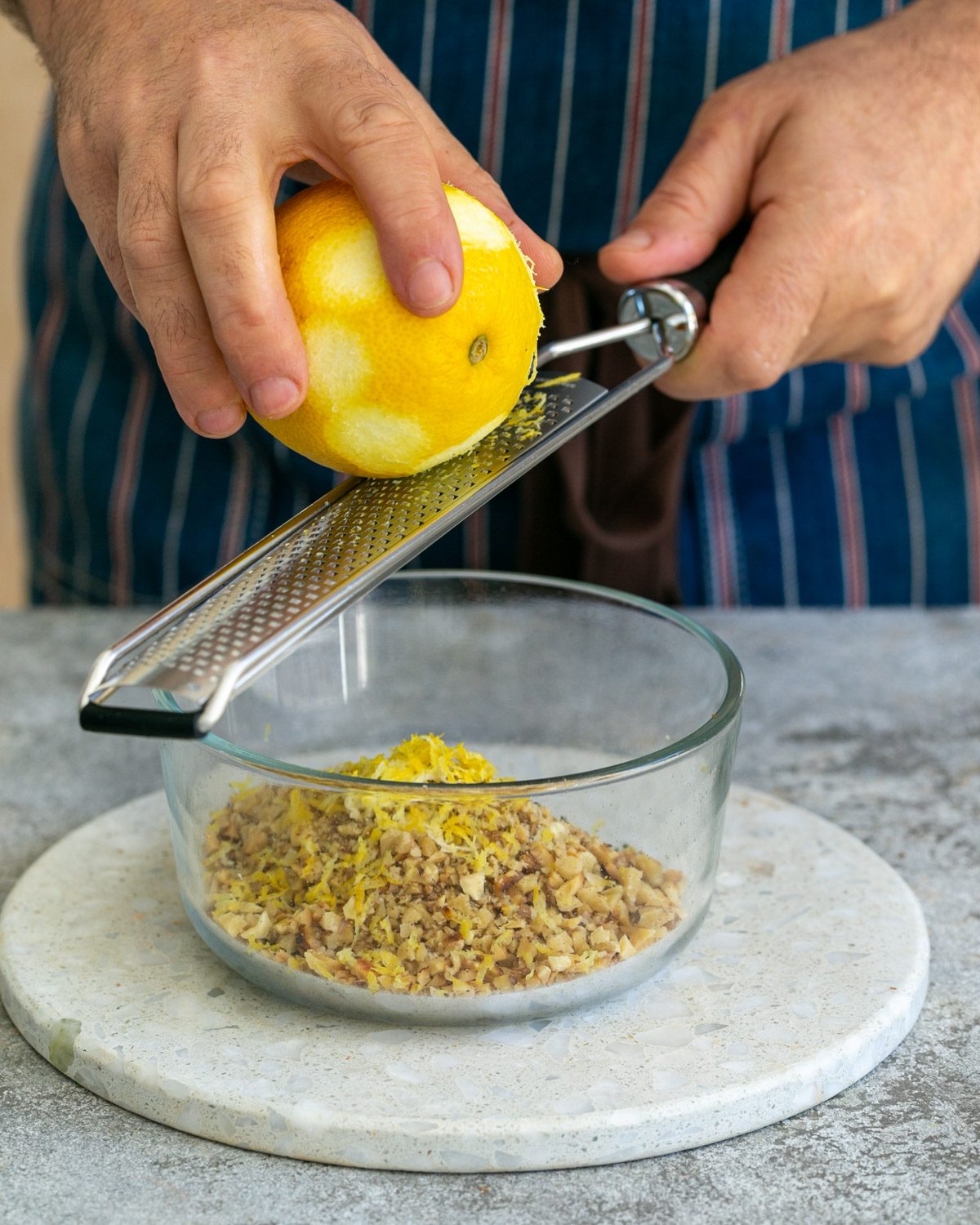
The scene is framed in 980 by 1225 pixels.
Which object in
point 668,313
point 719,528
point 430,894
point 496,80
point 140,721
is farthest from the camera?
point 719,528

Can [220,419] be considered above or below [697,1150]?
above

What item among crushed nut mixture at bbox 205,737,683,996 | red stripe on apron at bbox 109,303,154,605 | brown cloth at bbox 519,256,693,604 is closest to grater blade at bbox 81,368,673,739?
crushed nut mixture at bbox 205,737,683,996

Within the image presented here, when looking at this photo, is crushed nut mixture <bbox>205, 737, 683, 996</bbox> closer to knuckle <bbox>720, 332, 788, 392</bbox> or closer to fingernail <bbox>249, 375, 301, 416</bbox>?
fingernail <bbox>249, 375, 301, 416</bbox>

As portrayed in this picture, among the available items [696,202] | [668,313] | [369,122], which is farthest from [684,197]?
[369,122]

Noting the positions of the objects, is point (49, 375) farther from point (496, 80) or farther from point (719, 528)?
point (719, 528)

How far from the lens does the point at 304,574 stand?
2.23 ft

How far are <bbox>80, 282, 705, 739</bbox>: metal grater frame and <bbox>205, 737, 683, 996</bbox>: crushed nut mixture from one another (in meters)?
0.10

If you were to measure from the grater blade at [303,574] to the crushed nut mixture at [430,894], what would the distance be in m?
0.10

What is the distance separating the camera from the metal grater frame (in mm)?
588

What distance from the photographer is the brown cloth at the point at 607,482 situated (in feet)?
3.96

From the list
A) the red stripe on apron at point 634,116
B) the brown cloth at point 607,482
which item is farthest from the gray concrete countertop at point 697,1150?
the red stripe on apron at point 634,116

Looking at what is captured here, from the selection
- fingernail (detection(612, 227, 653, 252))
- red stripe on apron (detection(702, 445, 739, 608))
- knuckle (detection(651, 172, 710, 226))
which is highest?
knuckle (detection(651, 172, 710, 226))

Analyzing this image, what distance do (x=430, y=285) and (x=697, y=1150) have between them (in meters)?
0.41

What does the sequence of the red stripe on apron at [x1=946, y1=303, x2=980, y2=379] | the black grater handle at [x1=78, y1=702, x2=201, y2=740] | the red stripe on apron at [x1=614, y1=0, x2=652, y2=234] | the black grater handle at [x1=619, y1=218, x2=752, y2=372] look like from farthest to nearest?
the red stripe on apron at [x1=946, y1=303, x2=980, y2=379] < the red stripe on apron at [x1=614, y1=0, x2=652, y2=234] < the black grater handle at [x1=619, y1=218, x2=752, y2=372] < the black grater handle at [x1=78, y1=702, x2=201, y2=740]
